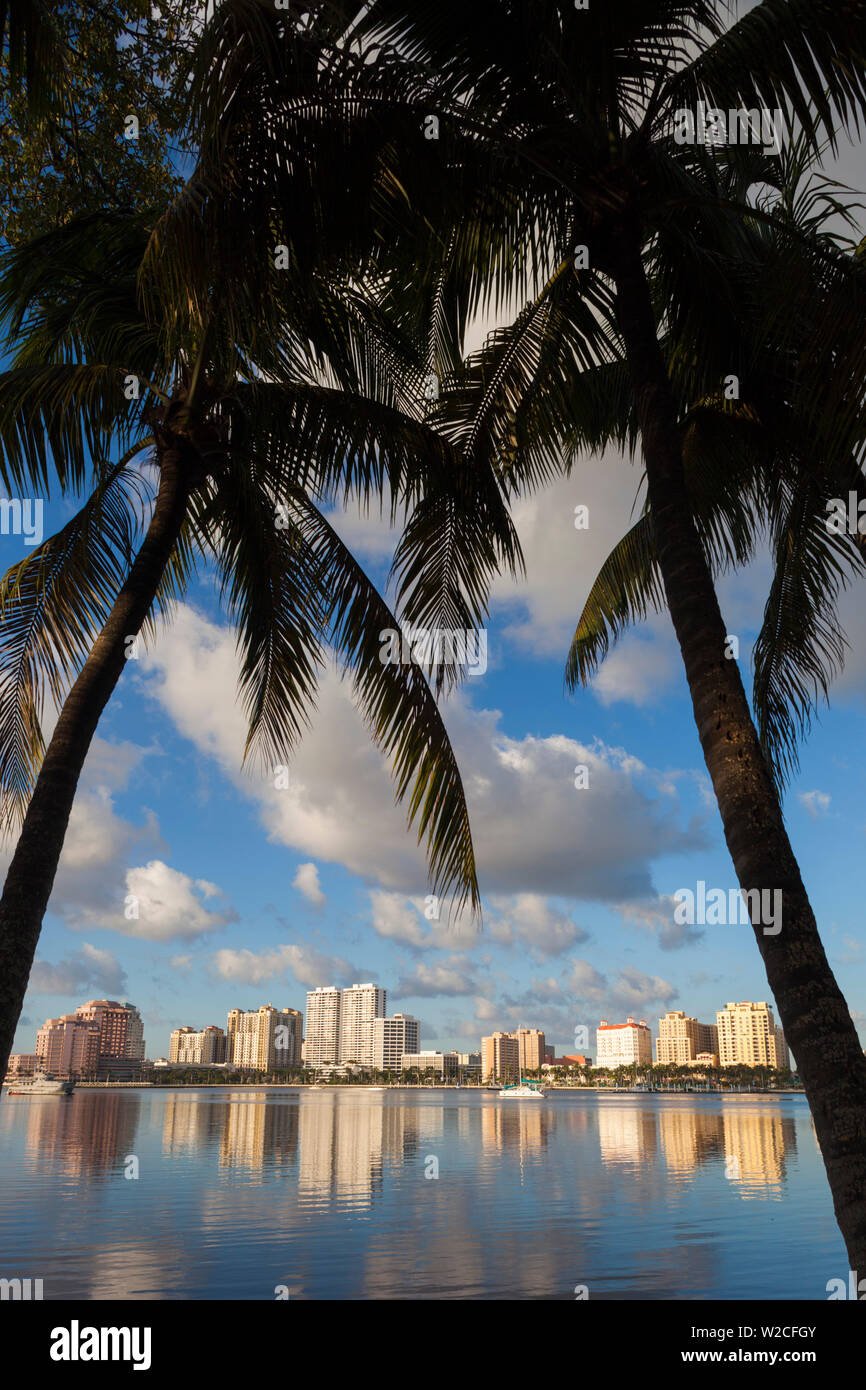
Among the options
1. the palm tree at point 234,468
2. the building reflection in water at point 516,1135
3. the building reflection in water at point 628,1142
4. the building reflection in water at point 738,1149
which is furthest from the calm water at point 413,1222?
the palm tree at point 234,468

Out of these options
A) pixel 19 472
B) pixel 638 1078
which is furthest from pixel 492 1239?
pixel 638 1078

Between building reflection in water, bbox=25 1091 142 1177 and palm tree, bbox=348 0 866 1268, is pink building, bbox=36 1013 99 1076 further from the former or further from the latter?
palm tree, bbox=348 0 866 1268

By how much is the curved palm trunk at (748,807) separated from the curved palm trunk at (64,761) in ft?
12.2

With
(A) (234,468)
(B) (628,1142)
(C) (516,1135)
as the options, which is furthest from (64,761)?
(C) (516,1135)

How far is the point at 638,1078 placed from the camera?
7303 inches

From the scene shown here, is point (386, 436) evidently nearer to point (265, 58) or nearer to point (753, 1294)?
point (265, 58)

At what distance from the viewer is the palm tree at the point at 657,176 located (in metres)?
4.45

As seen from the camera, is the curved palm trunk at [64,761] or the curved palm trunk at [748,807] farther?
the curved palm trunk at [64,761]

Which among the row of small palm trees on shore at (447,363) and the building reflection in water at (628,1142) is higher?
the row of small palm trees on shore at (447,363)

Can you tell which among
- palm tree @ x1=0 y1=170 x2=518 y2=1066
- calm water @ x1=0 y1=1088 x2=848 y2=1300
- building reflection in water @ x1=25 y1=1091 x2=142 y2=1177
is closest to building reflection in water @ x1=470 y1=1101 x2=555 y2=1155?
calm water @ x1=0 y1=1088 x2=848 y2=1300

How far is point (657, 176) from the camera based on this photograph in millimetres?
6184

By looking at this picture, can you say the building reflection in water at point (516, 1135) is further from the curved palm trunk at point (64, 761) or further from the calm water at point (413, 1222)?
the curved palm trunk at point (64, 761)

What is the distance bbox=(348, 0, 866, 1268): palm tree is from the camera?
4453 mm

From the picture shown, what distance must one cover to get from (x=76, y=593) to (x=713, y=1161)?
104 ft
